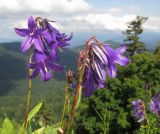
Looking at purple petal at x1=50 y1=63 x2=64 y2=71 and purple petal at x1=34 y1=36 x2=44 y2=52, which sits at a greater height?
purple petal at x1=34 y1=36 x2=44 y2=52

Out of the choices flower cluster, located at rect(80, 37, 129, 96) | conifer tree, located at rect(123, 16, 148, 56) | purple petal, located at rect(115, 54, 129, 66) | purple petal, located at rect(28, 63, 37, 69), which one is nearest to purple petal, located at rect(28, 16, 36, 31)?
purple petal, located at rect(28, 63, 37, 69)

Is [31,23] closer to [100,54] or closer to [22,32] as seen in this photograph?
[22,32]

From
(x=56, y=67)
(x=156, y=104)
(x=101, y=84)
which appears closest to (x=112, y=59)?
(x=101, y=84)

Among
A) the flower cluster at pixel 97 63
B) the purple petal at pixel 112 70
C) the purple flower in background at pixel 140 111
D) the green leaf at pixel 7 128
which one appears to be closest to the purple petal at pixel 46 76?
the flower cluster at pixel 97 63

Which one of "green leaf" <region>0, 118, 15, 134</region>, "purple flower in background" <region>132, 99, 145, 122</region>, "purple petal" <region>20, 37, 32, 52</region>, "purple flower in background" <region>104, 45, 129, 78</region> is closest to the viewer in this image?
"purple petal" <region>20, 37, 32, 52</region>

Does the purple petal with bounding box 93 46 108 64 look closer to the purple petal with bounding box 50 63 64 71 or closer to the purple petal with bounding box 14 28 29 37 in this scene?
the purple petal with bounding box 50 63 64 71

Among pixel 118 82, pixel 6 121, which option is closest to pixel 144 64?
pixel 118 82

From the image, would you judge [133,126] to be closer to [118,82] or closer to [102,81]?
[118,82]

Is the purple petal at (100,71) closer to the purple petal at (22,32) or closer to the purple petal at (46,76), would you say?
the purple petal at (46,76)
